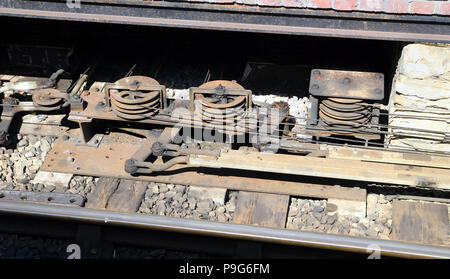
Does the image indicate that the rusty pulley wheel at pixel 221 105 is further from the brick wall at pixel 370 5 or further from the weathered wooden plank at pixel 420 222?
the weathered wooden plank at pixel 420 222

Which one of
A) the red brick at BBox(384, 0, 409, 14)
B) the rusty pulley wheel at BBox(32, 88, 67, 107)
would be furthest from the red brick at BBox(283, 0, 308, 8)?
the rusty pulley wheel at BBox(32, 88, 67, 107)

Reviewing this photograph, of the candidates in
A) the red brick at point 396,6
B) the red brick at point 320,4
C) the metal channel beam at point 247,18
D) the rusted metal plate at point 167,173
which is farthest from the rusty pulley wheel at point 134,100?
the red brick at point 396,6

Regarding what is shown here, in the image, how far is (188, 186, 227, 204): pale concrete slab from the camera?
7176 mm

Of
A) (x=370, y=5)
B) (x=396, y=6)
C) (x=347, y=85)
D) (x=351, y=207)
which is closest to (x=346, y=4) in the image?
(x=370, y=5)

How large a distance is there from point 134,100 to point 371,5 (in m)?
2.95

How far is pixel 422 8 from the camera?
6.86 metres

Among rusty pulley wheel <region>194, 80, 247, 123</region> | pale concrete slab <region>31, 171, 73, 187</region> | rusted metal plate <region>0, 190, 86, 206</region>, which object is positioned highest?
rusty pulley wheel <region>194, 80, 247, 123</region>

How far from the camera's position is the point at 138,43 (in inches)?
375

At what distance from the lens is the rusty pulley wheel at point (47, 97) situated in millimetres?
8086

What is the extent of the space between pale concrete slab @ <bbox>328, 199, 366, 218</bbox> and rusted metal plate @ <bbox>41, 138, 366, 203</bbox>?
0.05 meters

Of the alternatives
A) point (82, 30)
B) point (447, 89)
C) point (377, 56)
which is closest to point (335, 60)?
point (377, 56)

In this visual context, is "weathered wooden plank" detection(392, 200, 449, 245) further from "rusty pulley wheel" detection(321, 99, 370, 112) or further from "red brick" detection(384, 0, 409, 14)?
"red brick" detection(384, 0, 409, 14)

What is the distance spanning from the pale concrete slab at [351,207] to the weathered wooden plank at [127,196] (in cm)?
223
